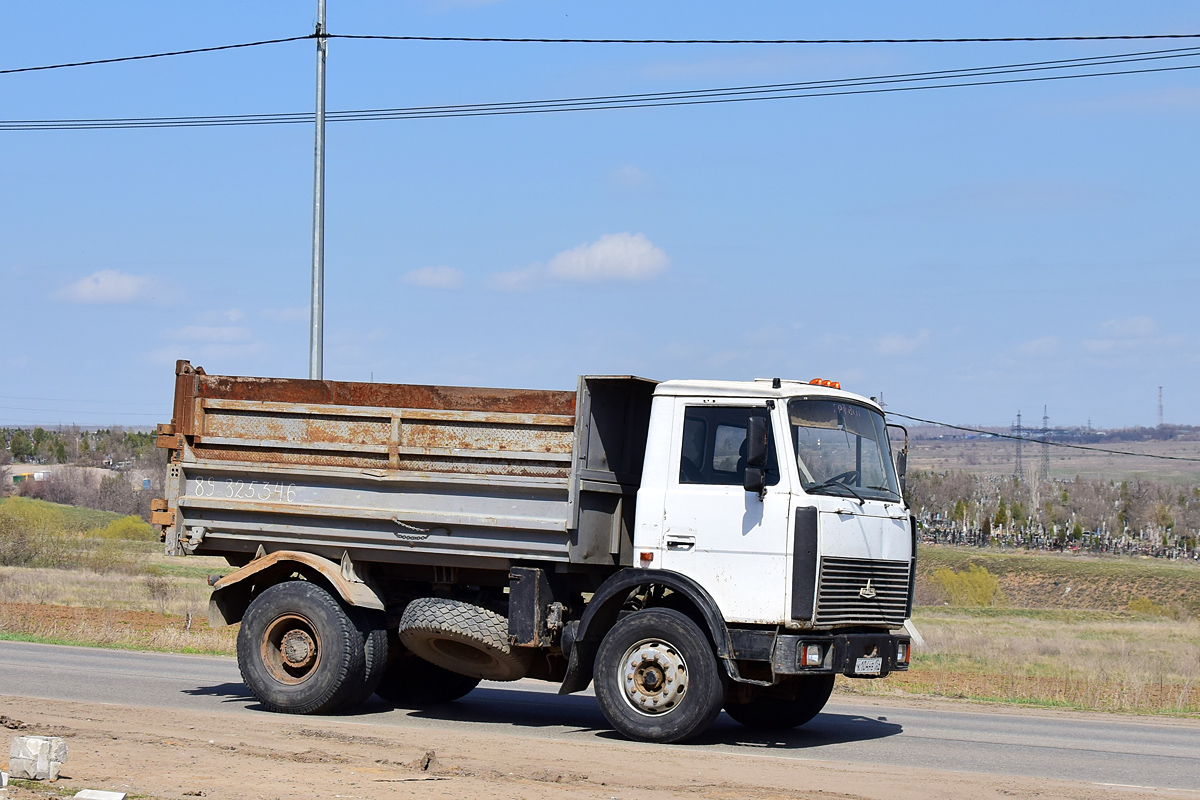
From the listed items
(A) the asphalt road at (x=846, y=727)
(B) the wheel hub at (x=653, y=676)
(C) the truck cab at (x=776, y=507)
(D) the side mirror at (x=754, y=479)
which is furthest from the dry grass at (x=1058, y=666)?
(D) the side mirror at (x=754, y=479)

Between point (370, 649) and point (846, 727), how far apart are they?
4355 millimetres

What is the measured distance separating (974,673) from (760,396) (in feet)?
47.5

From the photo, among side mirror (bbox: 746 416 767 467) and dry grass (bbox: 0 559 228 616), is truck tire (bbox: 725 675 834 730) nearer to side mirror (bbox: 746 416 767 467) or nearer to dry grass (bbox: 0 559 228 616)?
side mirror (bbox: 746 416 767 467)

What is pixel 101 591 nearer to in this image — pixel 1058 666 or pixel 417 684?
pixel 1058 666

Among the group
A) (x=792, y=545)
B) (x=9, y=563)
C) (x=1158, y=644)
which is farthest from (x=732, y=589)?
(x=9, y=563)

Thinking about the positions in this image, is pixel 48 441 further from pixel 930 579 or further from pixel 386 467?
pixel 386 467

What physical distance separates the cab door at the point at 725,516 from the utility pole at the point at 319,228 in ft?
22.2

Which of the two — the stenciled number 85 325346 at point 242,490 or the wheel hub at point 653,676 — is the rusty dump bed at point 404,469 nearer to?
the stenciled number 85 325346 at point 242,490

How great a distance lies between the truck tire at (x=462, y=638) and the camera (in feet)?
34.9

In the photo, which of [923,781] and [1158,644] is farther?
[1158,644]

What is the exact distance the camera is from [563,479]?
10.2 m

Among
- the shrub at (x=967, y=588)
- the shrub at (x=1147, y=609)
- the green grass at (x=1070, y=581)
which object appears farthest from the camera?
the green grass at (x=1070, y=581)

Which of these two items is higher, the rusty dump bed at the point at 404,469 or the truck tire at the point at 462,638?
the rusty dump bed at the point at 404,469

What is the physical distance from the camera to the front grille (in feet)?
31.6
